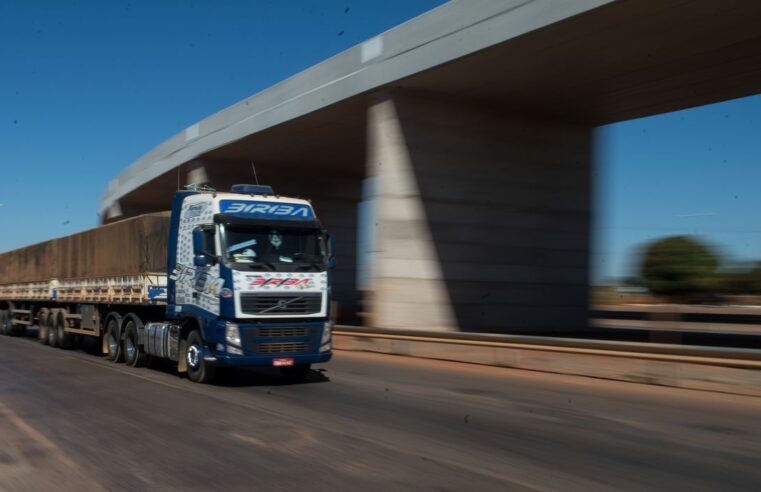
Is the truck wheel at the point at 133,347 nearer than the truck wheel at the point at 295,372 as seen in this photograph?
No

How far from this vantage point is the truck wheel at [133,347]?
15.1 m

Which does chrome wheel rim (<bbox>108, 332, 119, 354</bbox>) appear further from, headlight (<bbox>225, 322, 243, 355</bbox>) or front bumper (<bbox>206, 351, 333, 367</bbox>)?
headlight (<bbox>225, 322, 243, 355</bbox>)

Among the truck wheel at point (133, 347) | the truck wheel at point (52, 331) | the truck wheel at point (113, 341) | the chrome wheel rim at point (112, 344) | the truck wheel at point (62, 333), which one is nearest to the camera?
the truck wheel at point (133, 347)

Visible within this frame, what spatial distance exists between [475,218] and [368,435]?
15.2m

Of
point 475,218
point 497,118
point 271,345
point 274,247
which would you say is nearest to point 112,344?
point 271,345

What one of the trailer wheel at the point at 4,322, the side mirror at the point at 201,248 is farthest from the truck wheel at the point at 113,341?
the trailer wheel at the point at 4,322

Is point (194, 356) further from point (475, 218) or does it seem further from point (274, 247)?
point (475, 218)

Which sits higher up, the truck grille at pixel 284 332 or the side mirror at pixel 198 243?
the side mirror at pixel 198 243

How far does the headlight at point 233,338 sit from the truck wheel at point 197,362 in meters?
0.76

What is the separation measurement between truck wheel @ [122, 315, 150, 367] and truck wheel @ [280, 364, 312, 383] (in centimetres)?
363

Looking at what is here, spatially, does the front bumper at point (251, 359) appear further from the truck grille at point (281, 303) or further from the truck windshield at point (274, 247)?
the truck windshield at point (274, 247)

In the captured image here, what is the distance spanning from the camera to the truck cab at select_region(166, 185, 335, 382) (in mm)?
11492

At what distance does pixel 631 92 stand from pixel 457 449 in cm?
1648

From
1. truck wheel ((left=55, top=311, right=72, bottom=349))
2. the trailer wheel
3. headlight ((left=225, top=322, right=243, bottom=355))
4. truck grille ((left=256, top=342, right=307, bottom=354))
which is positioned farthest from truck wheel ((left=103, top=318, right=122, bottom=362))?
the trailer wheel
